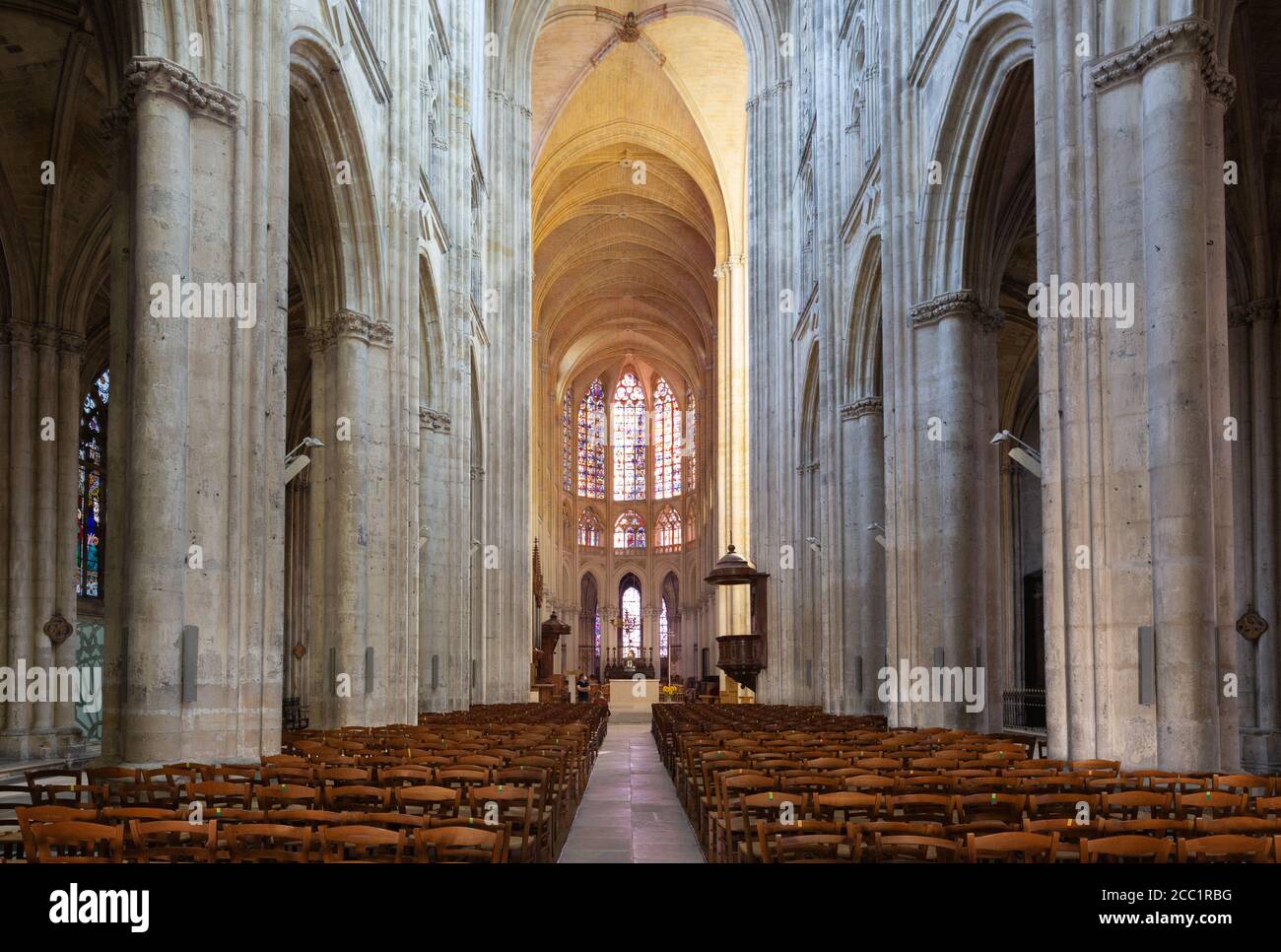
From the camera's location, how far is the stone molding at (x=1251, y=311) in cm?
1898

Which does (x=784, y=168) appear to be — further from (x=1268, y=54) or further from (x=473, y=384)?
(x=1268, y=54)

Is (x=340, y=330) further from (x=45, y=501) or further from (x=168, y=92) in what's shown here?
Answer: (x=168, y=92)

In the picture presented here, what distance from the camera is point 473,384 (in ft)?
108

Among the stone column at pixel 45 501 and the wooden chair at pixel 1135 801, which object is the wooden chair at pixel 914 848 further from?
the stone column at pixel 45 501

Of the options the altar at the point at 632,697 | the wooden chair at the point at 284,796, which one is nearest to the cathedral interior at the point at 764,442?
the wooden chair at the point at 284,796

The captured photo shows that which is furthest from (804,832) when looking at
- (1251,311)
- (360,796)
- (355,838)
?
(1251,311)

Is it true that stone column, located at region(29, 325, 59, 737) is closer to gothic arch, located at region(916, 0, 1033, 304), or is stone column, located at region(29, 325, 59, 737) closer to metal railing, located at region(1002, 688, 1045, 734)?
gothic arch, located at region(916, 0, 1033, 304)

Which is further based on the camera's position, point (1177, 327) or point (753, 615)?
point (753, 615)

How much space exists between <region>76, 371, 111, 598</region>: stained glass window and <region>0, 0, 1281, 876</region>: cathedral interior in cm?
12

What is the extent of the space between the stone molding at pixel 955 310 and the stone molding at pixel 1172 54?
662cm

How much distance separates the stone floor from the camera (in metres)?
11.3
